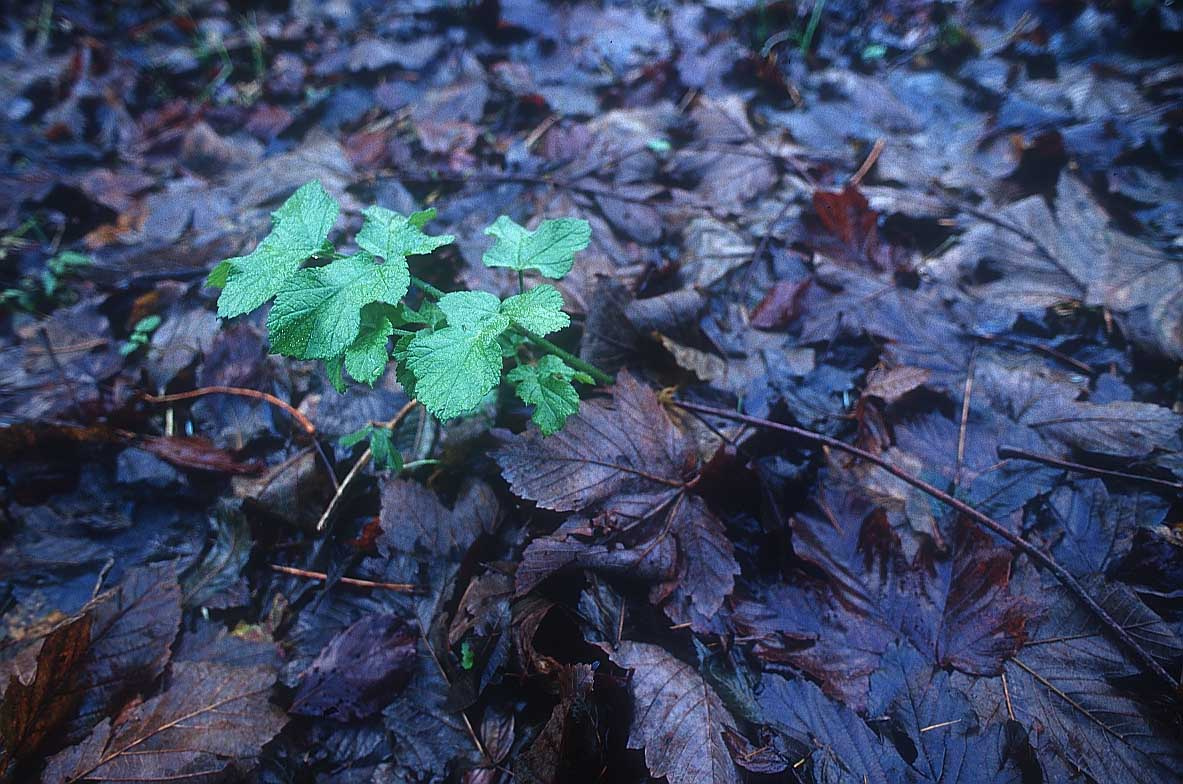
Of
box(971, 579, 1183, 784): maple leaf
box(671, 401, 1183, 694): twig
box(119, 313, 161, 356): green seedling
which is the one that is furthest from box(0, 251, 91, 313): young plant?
box(971, 579, 1183, 784): maple leaf

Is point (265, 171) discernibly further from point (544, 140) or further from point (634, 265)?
point (634, 265)

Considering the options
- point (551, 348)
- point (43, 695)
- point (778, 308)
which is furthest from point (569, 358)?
point (43, 695)

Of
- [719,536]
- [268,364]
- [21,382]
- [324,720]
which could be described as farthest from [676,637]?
[21,382]

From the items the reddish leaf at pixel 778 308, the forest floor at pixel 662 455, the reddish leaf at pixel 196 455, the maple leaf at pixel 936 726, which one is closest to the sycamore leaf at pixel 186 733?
the forest floor at pixel 662 455

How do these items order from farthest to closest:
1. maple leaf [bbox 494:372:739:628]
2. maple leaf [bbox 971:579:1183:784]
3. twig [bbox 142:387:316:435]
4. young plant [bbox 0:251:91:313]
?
young plant [bbox 0:251:91:313], twig [bbox 142:387:316:435], maple leaf [bbox 494:372:739:628], maple leaf [bbox 971:579:1183:784]

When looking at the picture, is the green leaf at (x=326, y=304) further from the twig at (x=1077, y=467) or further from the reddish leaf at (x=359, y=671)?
the twig at (x=1077, y=467)

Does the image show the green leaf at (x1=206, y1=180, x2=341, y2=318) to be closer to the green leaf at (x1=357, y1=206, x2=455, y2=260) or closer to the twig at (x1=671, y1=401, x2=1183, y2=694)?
the green leaf at (x1=357, y1=206, x2=455, y2=260)
